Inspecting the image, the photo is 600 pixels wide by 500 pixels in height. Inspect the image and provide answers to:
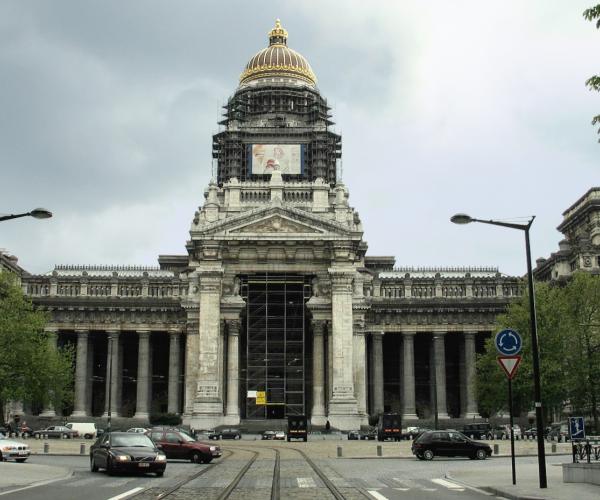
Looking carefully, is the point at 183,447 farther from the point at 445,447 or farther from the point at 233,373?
the point at 233,373

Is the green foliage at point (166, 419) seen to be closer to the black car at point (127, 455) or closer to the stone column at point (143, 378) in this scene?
the stone column at point (143, 378)

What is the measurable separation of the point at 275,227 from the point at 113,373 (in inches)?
1084

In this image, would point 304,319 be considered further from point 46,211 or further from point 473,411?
point 46,211

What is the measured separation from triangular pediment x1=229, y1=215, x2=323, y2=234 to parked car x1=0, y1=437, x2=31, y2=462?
50.4 m

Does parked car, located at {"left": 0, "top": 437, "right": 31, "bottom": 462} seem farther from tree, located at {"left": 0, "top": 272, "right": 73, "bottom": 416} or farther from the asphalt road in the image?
tree, located at {"left": 0, "top": 272, "right": 73, "bottom": 416}

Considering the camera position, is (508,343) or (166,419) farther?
(166,419)

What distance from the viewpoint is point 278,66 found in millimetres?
132000

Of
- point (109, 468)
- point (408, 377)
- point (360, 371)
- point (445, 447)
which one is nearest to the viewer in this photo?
point (109, 468)

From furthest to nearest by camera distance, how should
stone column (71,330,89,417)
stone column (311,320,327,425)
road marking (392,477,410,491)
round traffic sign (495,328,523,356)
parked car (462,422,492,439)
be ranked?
stone column (71,330,89,417), stone column (311,320,327,425), parked car (462,422,492,439), road marking (392,477,410,491), round traffic sign (495,328,523,356)

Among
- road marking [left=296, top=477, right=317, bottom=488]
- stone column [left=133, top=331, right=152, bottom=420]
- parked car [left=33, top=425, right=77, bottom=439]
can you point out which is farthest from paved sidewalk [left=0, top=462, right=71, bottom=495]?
stone column [left=133, top=331, right=152, bottom=420]

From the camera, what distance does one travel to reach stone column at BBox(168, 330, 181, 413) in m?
99.2

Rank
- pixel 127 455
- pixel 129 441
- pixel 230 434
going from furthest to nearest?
pixel 230 434, pixel 129 441, pixel 127 455

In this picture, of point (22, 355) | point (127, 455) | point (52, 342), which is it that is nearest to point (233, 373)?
point (52, 342)

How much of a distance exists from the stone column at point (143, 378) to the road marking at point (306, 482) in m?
68.2
